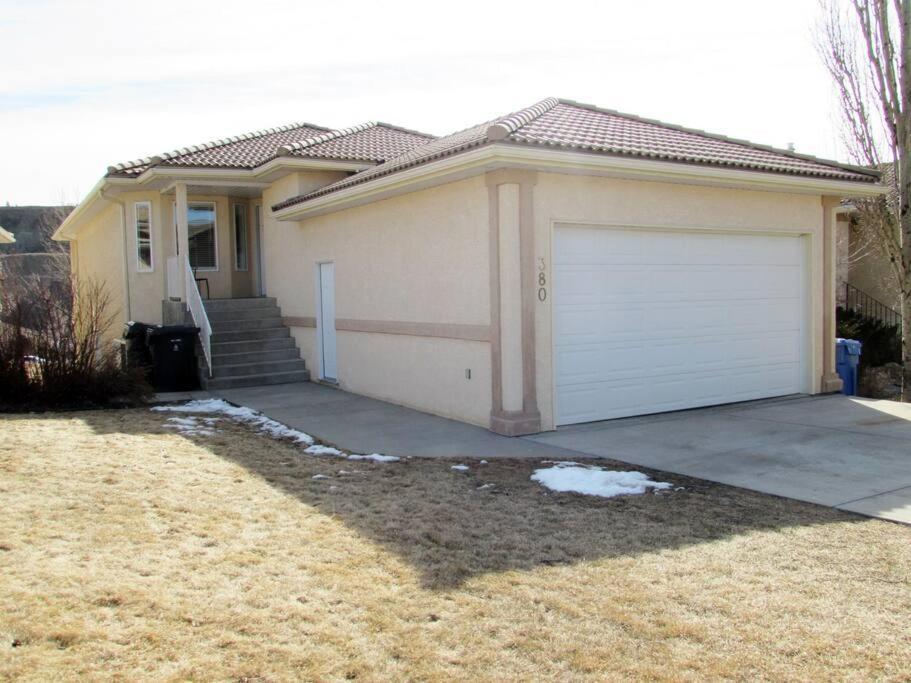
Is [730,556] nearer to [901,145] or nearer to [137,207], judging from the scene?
[901,145]

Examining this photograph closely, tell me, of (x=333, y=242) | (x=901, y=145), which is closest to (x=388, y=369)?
(x=333, y=242)

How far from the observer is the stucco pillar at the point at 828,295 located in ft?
41.6

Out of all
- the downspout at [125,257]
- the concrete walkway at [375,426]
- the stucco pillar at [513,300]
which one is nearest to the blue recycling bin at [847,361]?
the stucco pillar at [513,300]

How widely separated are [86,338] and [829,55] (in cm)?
1340

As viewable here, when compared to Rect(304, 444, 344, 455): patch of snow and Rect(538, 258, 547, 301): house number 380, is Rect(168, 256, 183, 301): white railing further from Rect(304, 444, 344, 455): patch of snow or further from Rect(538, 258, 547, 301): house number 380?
Rect(538, 258, 547, 301): house number 380

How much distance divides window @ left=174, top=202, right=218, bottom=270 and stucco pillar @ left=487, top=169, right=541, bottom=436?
32.7 ft

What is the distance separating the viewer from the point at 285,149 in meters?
14.4

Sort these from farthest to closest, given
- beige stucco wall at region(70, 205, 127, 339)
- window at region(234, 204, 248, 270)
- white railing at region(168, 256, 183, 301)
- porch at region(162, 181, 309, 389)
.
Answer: beige stucco wall at region(70, 205, 127, 339), window at region(234, 204, 248, 270), white railing at region(168, 256, 183, 301), porch at region(162, 181, 309, 389)

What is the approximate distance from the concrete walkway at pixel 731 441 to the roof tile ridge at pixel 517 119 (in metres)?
3.37

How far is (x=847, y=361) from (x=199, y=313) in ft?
36.8

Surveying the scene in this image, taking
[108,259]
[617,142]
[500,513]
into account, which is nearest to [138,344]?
[108,259]

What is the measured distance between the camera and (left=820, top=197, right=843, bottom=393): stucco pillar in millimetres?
12688

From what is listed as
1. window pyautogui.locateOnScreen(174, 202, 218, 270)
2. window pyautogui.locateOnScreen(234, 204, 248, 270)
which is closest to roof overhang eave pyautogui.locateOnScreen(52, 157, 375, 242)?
window pyautogui.locateOnScreen(174, 202, 218, 270)

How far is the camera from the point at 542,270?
9.69 metres
